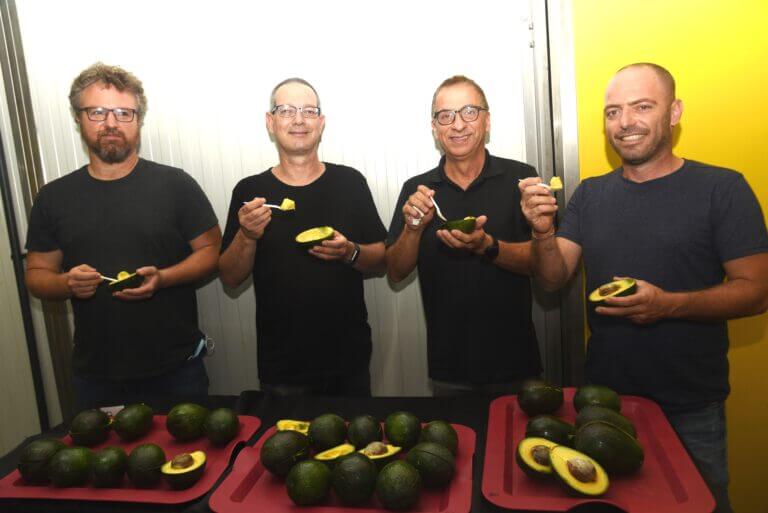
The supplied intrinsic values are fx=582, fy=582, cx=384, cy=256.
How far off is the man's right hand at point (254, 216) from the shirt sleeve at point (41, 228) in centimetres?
101

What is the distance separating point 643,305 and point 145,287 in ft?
6.29

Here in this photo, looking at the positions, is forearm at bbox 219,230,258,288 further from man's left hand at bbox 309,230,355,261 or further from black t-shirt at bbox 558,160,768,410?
black t-shirt at bbox 558,160,768,410

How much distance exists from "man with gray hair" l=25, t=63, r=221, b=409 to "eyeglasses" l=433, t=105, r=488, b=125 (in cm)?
119

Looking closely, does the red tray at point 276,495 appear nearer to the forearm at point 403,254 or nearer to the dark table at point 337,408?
the dark table at point 337,408

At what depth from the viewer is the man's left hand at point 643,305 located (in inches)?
72.9

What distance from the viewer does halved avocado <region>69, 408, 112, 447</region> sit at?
5.56 feet

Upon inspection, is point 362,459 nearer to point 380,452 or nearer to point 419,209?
point 380,452

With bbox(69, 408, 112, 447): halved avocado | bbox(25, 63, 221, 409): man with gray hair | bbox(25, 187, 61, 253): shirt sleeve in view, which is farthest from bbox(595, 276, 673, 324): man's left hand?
bbox(25, 187, 61, 253): shirt sleeve

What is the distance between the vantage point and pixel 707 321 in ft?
6.82

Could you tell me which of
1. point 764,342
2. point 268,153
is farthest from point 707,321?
point 268,153

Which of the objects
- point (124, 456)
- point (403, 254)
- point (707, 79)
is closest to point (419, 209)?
point (403, 254)

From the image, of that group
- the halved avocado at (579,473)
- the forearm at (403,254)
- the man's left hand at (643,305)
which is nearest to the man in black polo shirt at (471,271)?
the forearm at (403,254)

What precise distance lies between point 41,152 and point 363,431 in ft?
8.76

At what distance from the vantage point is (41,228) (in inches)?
107
